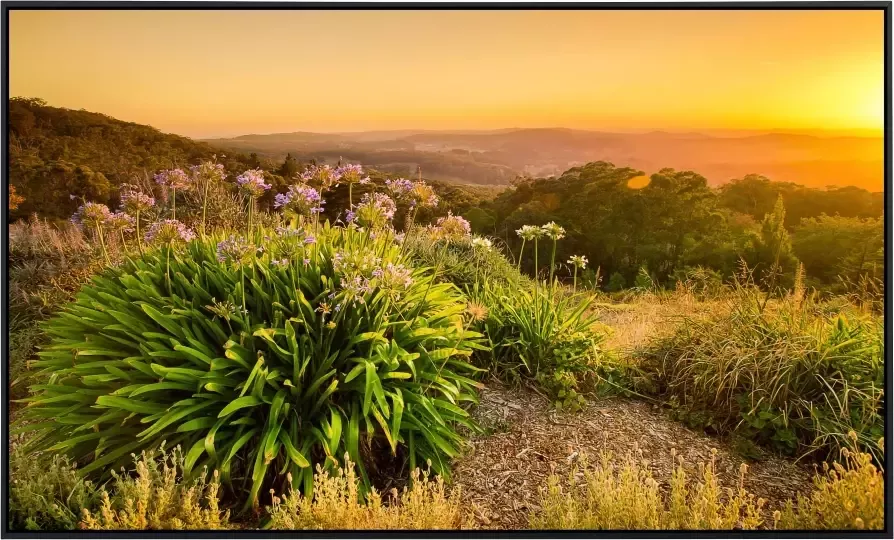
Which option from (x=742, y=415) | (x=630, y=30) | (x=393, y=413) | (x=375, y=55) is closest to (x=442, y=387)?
(x=393, y=413)

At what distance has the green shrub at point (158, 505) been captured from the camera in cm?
276

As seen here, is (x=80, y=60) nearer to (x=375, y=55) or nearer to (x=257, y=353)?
(x=375, y=55)

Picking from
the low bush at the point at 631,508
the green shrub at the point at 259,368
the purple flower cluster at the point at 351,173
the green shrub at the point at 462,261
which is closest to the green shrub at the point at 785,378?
the low bush at the point at 631,508

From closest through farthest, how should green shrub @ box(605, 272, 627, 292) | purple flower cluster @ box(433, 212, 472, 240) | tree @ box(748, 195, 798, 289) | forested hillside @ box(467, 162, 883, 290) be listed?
purple flower cluster @ box(433, 212, 472, 240), tree @ box(748, 195, 798, 289), forested hillside @ box(467, 162, 883, 290), green shrub @ box(605, 272, 627, 292)

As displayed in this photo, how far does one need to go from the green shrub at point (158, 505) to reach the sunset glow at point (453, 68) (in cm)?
247

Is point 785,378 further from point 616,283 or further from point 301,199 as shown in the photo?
point 616,283

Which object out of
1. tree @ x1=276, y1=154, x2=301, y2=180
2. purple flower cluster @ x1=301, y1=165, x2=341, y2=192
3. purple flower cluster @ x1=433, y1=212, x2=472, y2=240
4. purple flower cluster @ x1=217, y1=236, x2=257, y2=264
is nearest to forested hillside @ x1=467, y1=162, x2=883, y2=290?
tree @ x1=276, y1=154, x2=301, y2=180

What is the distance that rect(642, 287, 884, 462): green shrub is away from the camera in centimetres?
368

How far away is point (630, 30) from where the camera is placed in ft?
13.5

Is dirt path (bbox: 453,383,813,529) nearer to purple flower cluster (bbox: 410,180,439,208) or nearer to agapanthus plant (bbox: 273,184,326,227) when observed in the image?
purple flower cluster (bbox: 410,180,439,208)

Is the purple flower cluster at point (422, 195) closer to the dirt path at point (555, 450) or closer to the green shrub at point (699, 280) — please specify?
the dirt path at point (555, 450)

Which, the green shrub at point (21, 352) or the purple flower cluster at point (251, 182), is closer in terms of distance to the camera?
the purple flower cluster at point (251, 182)

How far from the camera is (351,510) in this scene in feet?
9.38

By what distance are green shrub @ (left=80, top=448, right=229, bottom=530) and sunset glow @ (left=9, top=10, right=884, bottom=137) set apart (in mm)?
2467
